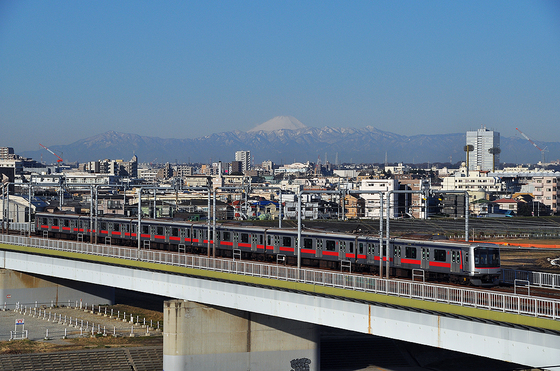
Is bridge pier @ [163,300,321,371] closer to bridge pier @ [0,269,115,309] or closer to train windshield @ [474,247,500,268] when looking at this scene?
train windshield @ [474,247,500,268]

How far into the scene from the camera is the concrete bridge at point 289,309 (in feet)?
102

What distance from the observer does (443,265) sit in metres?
41.0

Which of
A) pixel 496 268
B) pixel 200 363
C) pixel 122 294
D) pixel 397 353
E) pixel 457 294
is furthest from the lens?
pixel 122 294

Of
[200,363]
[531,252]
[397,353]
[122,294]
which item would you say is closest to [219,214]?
[122,294]

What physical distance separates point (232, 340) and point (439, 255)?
1571cm

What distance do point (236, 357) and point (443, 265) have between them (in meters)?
15.9

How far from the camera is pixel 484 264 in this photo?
39.2m

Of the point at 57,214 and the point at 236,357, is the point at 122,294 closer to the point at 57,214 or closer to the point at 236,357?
the point at 57,214

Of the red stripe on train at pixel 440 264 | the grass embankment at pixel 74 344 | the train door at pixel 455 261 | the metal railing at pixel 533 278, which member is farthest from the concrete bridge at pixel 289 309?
the metal railing at pixel 533 278

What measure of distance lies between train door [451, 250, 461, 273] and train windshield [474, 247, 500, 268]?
1.09m

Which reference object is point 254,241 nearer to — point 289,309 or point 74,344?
point 289,309

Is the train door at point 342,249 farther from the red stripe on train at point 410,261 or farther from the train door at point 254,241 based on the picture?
the train door at point 254,241

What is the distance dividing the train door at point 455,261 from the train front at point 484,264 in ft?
2.60

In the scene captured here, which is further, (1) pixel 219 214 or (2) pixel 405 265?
(1) pixel 219 214
